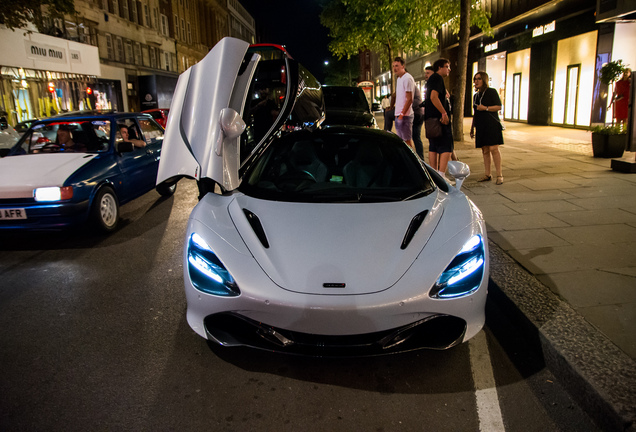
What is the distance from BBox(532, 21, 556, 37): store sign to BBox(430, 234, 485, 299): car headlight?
715 inches

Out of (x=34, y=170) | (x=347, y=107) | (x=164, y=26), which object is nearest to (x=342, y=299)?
(x=34, y=170)

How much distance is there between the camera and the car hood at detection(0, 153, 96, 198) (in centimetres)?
531

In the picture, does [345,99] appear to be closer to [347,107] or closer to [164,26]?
[347,107]

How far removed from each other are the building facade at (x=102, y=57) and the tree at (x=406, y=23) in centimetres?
1203

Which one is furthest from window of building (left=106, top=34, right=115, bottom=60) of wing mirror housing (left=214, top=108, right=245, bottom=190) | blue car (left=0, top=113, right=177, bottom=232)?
wing mirror housing (left=214, top=108, right=245, bottom=190)

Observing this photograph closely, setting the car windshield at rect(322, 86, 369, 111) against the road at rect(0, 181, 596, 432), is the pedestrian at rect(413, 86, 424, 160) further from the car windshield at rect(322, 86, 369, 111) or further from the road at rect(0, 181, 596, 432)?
the road at rect(0, 181, 596, 432)

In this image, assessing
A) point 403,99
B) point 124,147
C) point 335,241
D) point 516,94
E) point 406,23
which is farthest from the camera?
point 516,94

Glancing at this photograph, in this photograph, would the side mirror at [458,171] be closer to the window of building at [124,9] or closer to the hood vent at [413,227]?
the hood vent at [413,227]

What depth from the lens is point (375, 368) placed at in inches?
112

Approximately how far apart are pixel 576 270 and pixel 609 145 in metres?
7.22

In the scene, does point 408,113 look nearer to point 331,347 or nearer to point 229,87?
point 229,87

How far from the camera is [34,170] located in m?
5.66

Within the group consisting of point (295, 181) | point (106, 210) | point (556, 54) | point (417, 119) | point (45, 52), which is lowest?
point (106, 210)

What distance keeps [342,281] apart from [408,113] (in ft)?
23.3
